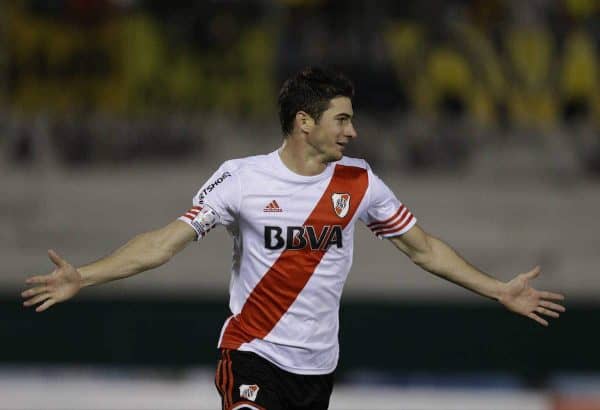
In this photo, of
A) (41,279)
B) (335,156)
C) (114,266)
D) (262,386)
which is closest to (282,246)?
(335,156)

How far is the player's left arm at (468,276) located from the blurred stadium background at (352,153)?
5196 millimetres

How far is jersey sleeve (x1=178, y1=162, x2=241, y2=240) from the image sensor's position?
4.92 m

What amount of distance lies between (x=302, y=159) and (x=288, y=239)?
14.4 inches

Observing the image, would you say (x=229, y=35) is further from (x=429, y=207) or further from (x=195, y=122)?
(x=429, y=207)

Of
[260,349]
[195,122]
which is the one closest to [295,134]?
[260,349]

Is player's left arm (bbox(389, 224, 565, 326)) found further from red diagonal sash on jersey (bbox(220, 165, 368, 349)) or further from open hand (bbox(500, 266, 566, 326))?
red diagonal sash on jersey (bbox(220, 165, 368, 349))

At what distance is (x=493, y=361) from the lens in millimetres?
10695

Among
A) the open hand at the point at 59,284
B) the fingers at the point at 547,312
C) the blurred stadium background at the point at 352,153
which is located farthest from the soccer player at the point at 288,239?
the blurred stadium background at the point at 352,153

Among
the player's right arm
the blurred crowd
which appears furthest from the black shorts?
the blurred crowd

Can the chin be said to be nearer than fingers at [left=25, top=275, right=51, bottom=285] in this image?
No

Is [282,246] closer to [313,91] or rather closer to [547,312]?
[313,91]

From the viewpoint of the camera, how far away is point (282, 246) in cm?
497

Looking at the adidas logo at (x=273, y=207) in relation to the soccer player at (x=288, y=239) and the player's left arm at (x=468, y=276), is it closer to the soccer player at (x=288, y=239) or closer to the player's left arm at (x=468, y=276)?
the soccer player at (x=288, y=239)

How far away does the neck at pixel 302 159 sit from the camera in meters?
5.02
